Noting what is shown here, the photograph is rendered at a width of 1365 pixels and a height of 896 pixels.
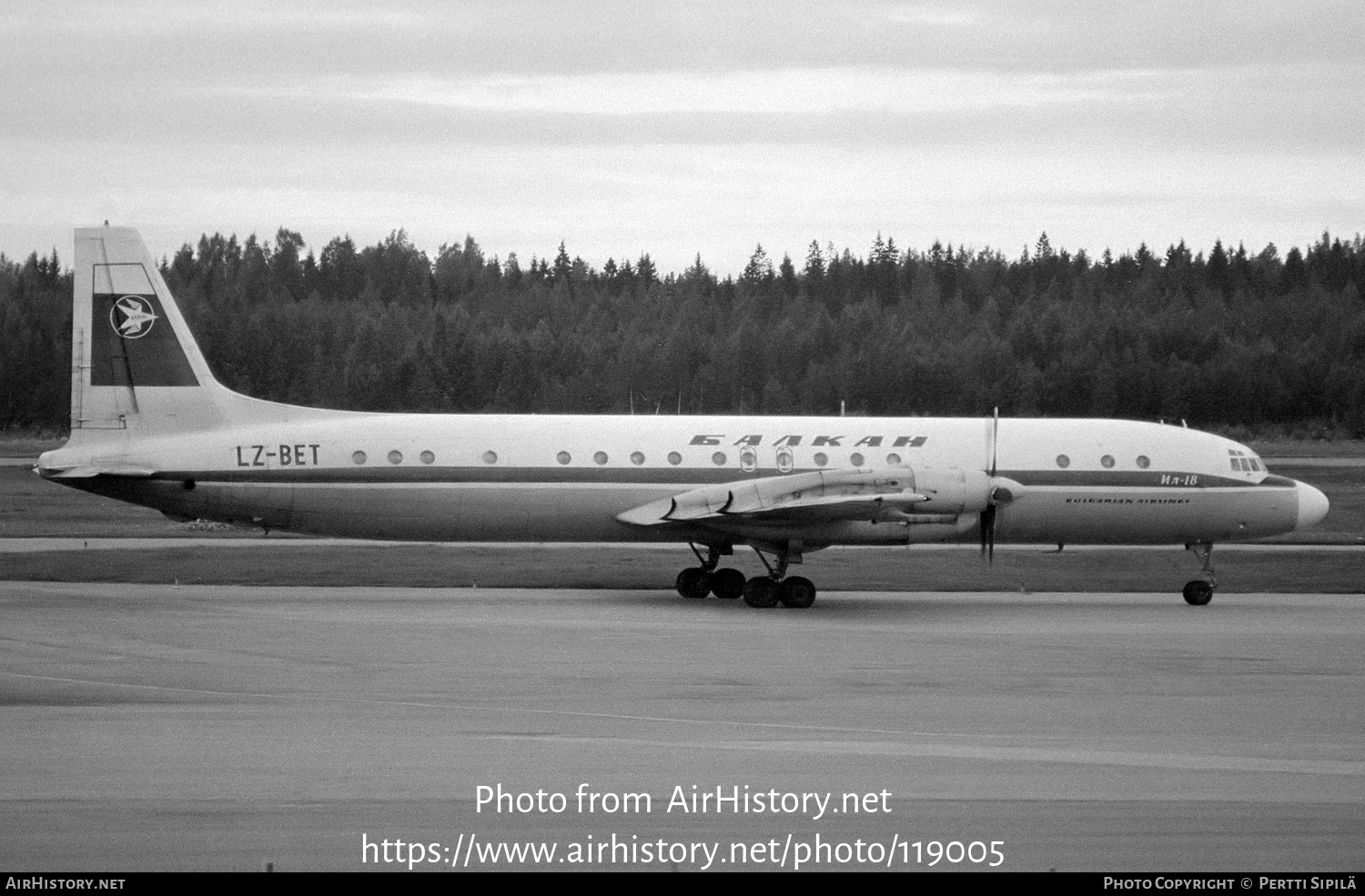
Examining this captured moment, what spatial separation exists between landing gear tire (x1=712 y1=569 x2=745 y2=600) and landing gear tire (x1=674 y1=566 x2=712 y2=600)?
13 centimetres

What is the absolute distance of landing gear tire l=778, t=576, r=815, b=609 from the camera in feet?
90.6

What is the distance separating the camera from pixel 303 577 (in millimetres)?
31578

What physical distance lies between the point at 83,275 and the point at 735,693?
16.4 metres

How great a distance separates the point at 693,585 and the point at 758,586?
6.70 ft

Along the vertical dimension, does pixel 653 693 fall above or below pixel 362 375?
below

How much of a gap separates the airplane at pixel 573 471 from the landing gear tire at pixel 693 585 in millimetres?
56

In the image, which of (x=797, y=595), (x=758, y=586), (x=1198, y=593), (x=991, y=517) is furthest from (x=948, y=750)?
(x=1198, y=593)

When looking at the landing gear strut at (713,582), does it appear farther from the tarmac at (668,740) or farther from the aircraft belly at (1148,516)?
the aircraft belly at (1148,516)

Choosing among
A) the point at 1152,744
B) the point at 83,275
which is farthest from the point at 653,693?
the point at 83,275

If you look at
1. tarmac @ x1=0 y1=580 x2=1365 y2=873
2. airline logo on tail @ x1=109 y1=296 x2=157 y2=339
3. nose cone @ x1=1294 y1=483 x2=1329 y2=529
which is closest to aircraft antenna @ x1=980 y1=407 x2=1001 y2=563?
tarmac @ x1=0 y1=580 x2=1365 y2=873

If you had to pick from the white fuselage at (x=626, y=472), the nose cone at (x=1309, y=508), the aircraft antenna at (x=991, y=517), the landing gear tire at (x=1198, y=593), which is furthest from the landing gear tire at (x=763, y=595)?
the nose cone at (x=1309, y=508)

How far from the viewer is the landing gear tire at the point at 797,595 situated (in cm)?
2761

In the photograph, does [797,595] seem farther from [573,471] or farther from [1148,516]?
[1148,516]

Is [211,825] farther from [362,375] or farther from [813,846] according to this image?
[362,375]
